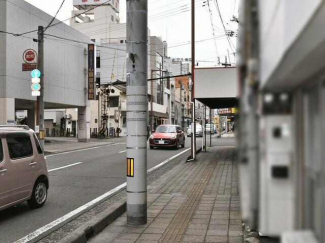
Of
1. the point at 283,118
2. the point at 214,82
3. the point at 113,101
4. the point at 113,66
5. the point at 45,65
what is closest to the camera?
the point at 283,118

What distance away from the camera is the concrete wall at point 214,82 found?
13.3 metres

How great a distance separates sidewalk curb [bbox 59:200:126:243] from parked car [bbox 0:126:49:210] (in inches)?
66.3

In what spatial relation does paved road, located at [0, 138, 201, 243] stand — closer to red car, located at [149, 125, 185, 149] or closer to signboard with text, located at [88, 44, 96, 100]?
red car, located at [149, 125, 185, 149]

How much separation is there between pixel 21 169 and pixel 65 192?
2.65 m

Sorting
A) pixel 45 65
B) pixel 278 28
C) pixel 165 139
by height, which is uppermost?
pixel 45 65

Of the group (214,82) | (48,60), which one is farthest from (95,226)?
(48,60)

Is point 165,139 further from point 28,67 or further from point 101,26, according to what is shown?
point 101,26

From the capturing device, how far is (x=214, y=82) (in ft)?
44.4

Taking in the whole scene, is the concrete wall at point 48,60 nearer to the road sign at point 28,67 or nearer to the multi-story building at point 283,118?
the road sign at point 28,67

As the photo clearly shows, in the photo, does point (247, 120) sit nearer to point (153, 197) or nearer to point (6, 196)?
point (6, 196)

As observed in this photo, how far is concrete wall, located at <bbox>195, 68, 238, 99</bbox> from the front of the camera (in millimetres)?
13344

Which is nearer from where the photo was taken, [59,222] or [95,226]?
[95,226]

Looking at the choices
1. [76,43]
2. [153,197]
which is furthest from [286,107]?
[76,43]

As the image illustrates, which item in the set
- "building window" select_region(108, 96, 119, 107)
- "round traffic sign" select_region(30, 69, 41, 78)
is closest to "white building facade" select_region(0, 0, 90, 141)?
"round traffic sign" select_region(30, 69, 41, 78)
